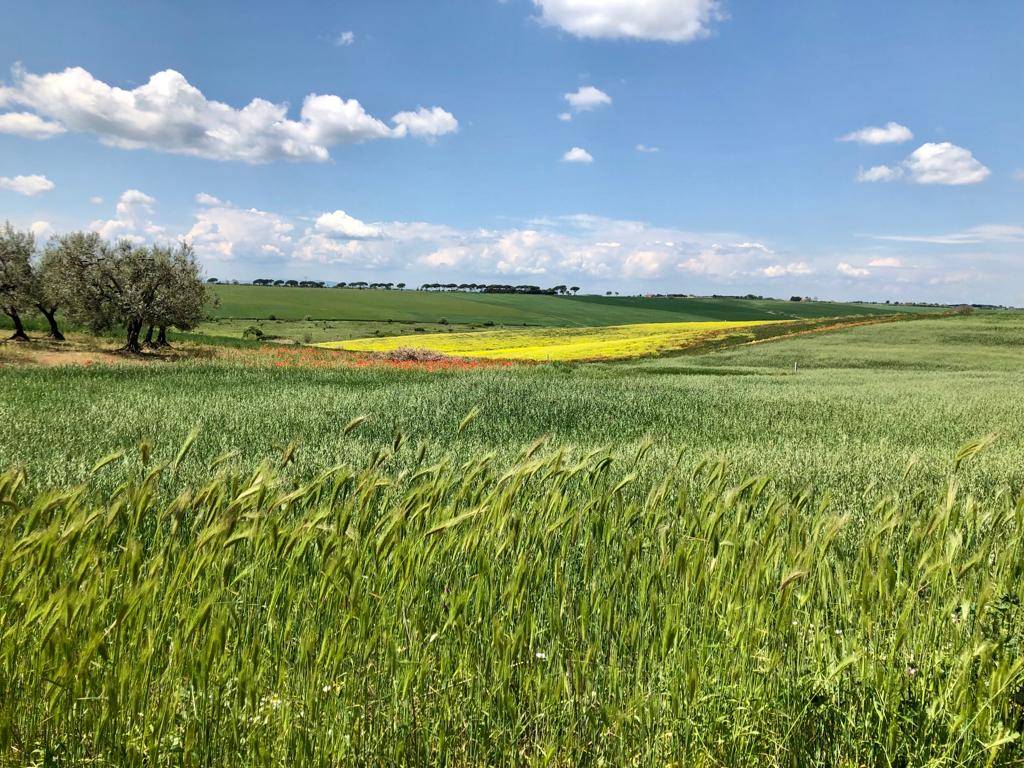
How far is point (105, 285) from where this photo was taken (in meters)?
39.5

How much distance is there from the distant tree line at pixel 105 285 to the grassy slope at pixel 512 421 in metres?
18.4

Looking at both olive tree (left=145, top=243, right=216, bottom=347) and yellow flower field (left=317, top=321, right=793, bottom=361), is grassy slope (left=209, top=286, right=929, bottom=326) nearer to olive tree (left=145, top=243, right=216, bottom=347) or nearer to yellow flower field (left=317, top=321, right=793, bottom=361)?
yellow flower field (left=317, top=321, right=793, bottom=361)

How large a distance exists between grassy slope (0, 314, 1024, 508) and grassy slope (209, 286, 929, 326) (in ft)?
302

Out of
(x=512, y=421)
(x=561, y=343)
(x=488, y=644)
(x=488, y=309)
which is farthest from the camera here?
(x=488, y=309)

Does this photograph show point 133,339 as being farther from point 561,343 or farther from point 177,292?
point 561,343

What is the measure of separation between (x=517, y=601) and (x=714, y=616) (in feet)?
3.06

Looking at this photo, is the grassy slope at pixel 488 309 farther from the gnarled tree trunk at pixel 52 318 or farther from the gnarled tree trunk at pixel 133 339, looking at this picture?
the gnarled tree trunk at pixel 133 339

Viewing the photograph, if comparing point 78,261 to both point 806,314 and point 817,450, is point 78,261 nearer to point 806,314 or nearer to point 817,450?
point 817,450

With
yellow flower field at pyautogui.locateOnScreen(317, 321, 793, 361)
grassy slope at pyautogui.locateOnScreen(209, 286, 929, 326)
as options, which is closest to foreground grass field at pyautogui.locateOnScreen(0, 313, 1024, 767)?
yellow flower field at pyautogui.locateOnScreen(317, 321, 793, 361)

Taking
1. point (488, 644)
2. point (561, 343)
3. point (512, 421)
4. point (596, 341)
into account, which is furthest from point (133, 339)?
point (488, 644)

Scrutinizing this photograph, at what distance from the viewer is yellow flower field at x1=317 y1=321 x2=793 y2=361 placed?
52647 millimetres

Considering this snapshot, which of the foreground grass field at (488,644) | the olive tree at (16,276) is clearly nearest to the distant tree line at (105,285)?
the olive tree at (16,276)

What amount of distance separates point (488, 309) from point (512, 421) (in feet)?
387

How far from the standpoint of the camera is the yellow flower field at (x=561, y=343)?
2073 inches
